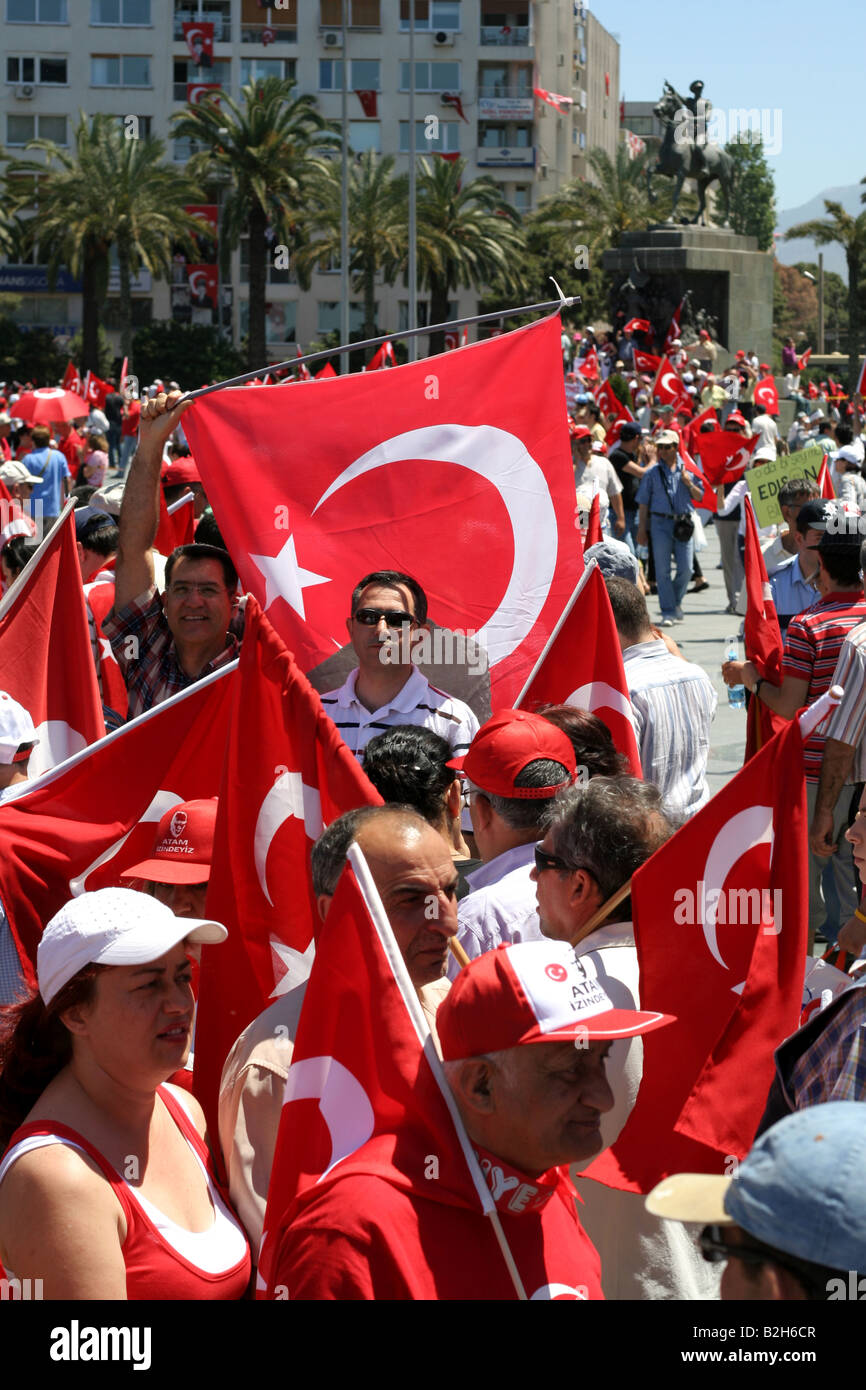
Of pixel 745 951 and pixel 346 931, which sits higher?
pixel 346 931

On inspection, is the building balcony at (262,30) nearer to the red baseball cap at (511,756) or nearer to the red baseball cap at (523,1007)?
the red baseball cap at (511,756)

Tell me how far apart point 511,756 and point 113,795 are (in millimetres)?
1035

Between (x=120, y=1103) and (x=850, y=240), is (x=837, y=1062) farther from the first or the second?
(x=850, y=240)

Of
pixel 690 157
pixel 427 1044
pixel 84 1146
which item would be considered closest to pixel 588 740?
pixel 427 1044

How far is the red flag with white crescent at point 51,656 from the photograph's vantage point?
5.04m

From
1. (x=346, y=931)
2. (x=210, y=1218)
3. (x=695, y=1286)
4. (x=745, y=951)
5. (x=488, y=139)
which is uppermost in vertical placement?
(x=488, y=139)

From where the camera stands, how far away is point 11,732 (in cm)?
439

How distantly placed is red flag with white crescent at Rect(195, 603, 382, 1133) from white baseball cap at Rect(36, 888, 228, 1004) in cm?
67

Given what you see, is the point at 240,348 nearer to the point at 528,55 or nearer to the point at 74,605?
the point at 528,55

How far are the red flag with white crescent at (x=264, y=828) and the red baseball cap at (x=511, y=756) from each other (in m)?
0.27
